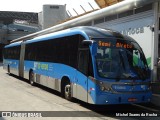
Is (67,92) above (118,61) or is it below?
below

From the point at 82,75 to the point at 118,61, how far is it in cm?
140

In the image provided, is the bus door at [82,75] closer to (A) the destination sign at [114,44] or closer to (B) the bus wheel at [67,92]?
(A) the destination sign at [114,44]

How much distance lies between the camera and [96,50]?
11195 mm

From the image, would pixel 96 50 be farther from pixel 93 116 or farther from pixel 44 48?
pixel 44 48

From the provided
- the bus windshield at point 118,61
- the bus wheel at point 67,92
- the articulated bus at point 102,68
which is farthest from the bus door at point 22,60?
the bus windshield at point 118,61

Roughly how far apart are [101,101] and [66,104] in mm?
2280

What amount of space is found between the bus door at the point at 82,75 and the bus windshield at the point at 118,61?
0.62 meters

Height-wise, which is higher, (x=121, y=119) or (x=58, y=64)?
(x=58, y=64)

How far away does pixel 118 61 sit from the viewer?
11.3 m

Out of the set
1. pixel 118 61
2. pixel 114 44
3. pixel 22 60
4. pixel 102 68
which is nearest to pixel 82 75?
pixel 102 68

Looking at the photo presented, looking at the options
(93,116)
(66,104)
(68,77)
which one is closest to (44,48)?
(68,77)

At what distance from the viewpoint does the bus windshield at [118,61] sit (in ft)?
36.5

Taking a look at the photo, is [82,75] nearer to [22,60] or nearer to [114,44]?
[114,44]

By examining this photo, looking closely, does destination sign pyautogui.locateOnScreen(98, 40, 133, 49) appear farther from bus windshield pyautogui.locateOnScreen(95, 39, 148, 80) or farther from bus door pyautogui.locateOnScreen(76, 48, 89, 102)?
bus door pyautogui.locateOnScreen(76, 48, 89, 102)
